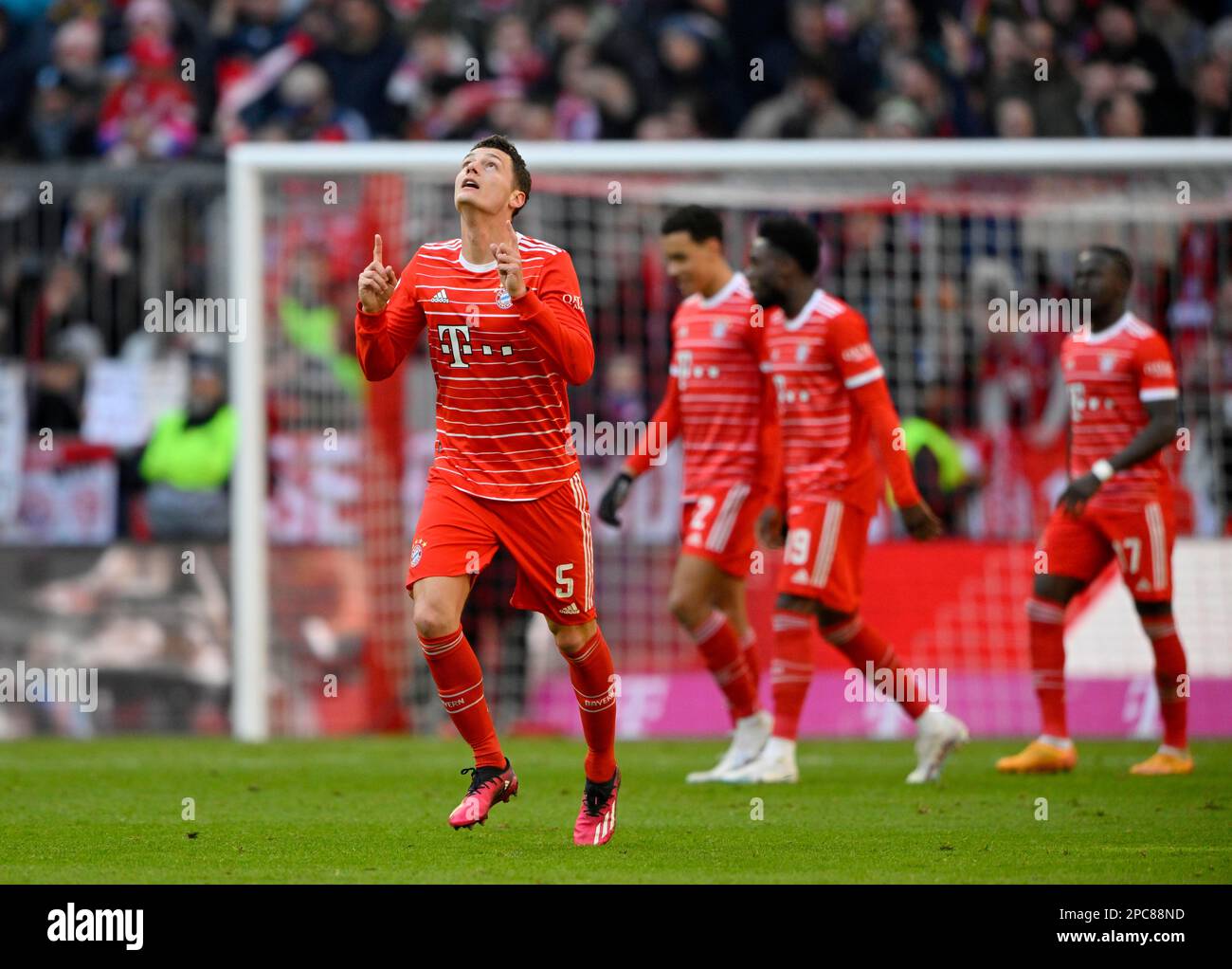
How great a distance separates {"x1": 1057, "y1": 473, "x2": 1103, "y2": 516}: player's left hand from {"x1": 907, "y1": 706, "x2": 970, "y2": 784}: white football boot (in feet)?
3.89

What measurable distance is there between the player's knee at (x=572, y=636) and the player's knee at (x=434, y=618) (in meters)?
0.42

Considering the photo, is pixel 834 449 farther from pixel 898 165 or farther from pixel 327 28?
pixel 327 28

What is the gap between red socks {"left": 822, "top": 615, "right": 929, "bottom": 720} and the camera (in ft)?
32.6

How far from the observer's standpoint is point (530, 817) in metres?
8.37

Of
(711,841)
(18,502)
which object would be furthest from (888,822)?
(18,502)

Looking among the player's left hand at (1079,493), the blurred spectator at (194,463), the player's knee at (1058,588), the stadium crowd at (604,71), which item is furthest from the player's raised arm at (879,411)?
the stadium crowd at (604,71)

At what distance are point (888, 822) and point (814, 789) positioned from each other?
1.43 meters

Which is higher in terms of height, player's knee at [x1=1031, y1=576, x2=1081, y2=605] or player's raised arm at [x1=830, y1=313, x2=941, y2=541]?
player's raised arm at [x1=830, y1=313, x2=941, y2=541]

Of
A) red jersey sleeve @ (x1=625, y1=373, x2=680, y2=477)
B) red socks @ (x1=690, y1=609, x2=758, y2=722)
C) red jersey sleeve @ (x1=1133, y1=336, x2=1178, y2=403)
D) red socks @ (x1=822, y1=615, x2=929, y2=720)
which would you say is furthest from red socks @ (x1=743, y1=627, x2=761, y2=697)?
red jersey sleeve @ (x1=1133, y1=336, x2=1178, y2=403)

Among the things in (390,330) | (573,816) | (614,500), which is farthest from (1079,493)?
(390,330)

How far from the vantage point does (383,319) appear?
7.34 metres

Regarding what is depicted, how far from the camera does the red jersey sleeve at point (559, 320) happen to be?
689cm

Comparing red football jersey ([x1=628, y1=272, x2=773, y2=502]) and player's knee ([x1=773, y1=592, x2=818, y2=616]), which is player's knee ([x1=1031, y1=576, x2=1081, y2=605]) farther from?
red football jersey ([x1=628, y1=272, x2=773, y2=502])

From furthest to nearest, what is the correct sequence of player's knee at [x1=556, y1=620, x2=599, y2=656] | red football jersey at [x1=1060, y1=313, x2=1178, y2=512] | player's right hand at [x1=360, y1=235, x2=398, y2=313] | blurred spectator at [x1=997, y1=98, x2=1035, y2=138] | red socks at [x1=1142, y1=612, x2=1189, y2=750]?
blurred spectator at [x1=997, y1=98, x2=1035, y2=138] → red socks at [x1=1142, y1=612, x2=1189, y2=750] → red football jersey at [x1=1060, y1=313, x2=1178, y2=512] → player's knee at [x1=556, y1=620, x2=599, y2=656] → player's right hand at [x1=360, y1=235, x2=398, y2=313]
